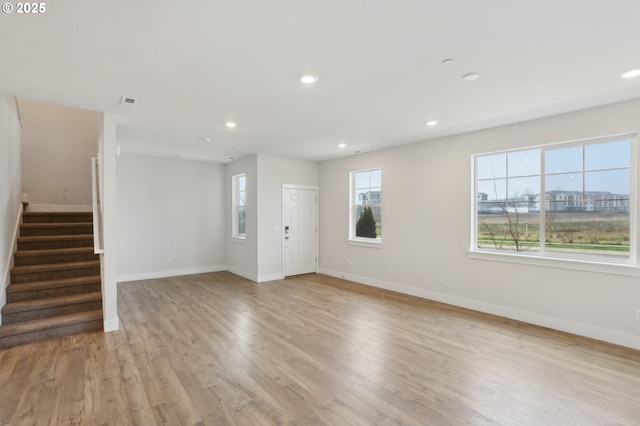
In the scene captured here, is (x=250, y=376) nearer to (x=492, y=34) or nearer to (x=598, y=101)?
(x=492, y=34)

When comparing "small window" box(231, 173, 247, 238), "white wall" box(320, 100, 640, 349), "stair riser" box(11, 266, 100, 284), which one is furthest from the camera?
"small window" box(231, 173, 247, 238)

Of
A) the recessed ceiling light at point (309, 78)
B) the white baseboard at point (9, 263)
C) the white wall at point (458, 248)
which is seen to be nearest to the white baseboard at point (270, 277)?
the white wall at point (458, 248)

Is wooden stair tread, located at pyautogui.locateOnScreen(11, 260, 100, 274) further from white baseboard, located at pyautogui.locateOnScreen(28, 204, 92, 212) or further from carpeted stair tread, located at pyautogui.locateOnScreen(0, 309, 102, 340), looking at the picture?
white baseboard, located at pyautogui.locateOnScreen(28, 204, 92, 212)

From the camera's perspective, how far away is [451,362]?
9.58 ft

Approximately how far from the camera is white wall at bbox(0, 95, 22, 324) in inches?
138

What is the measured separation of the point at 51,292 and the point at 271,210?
3.68 metres

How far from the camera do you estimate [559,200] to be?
3.89 m

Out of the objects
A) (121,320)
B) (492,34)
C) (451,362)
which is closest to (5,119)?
(121,320)

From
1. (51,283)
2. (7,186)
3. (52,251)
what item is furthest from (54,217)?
(51,283)

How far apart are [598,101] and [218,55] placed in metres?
3.91

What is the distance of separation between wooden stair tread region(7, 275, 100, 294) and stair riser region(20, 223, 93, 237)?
3.73 ft

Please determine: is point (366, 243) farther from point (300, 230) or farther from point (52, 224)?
point (52, 224)

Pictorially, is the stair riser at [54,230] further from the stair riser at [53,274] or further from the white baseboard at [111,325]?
the white baseboard at [111,325]

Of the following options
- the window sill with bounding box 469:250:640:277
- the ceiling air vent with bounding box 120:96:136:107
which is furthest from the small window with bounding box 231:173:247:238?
the window sill with bounding box 469:250:640:277
